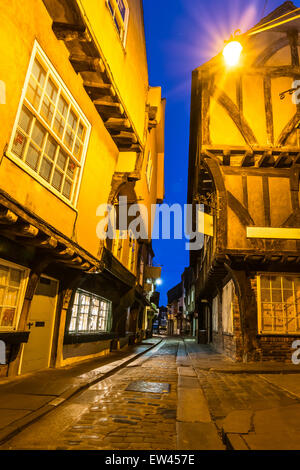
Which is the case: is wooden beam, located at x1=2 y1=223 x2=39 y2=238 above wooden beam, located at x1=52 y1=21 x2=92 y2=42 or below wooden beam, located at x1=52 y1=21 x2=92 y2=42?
below

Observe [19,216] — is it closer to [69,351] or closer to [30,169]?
[30,169]

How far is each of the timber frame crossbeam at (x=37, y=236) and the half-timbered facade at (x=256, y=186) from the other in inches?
203

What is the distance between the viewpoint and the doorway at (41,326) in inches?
254

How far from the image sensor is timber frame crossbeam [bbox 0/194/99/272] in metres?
4.00

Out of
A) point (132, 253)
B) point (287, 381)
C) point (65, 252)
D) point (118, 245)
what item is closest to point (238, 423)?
point (287, 381)

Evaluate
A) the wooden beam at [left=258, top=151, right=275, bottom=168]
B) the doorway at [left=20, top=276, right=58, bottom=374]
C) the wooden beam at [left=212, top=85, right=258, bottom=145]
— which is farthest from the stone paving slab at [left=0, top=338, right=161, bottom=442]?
the wooden beam at [left=212, top=85, right=258, bottom=145]

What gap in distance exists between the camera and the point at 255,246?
9789 mm

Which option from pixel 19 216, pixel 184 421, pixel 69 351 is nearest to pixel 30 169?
pixel 19 216

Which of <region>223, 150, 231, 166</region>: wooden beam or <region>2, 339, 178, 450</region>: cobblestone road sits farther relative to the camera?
<region>223, 150, 231, 166</region>: wooden beam

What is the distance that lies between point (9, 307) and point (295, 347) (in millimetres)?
8814

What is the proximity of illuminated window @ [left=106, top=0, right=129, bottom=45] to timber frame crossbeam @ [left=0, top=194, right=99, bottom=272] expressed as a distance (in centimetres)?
583

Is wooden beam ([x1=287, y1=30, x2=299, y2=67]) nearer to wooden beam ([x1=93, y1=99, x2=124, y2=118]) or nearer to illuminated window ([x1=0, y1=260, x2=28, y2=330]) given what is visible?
wooden beam ([x1=93, y1=99, x2=124, y2=118])

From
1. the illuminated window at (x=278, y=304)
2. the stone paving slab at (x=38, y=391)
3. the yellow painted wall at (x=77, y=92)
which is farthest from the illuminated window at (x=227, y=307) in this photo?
the yellow painted wall at (x=77, y=92)
